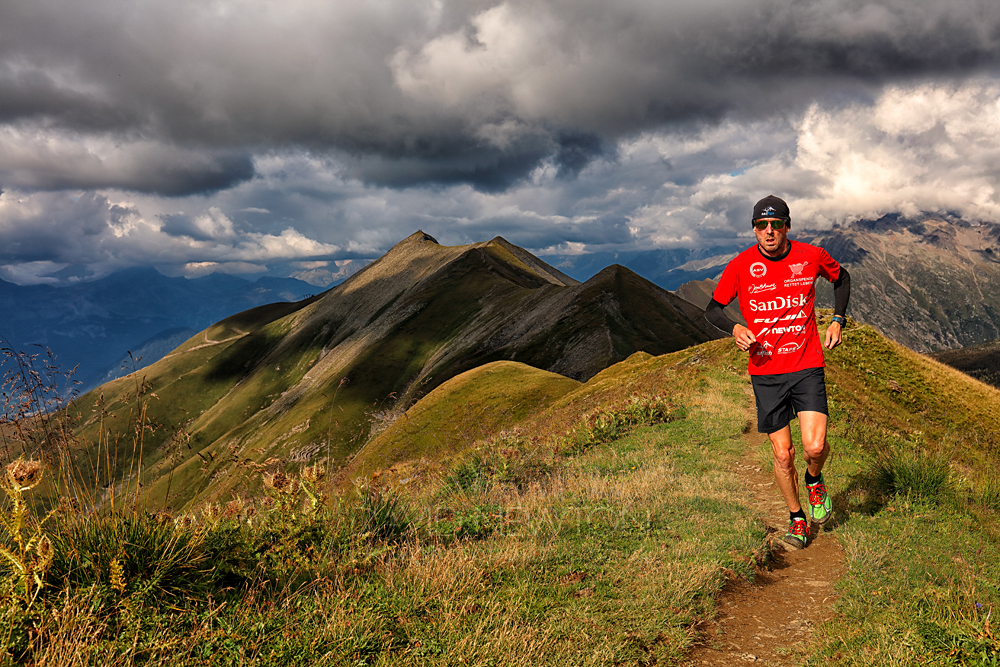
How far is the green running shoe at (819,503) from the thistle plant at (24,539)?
334 inches

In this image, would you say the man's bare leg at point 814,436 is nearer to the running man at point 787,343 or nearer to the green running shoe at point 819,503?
the running man at point 787,343

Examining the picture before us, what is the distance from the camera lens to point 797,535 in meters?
7.01

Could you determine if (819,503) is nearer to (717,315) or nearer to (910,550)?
(910,550)

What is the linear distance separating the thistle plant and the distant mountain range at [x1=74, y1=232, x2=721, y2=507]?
3.35 ft

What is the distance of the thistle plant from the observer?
11.6 feet

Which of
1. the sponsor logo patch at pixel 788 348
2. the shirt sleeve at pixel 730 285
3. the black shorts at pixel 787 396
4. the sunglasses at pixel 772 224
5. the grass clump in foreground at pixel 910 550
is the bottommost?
the grass clump in foreground at pixel 910 550

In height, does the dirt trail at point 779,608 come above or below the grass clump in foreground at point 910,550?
below

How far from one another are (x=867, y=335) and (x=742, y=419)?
37.6ft

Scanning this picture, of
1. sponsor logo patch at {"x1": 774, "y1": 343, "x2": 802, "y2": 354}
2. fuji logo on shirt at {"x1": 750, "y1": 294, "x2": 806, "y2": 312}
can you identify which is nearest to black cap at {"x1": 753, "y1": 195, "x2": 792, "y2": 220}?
fuji logo on shirt at {"x1": 750, "y1": 294, "x2": 806, "y2": 312}

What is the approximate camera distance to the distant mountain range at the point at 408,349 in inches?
2675

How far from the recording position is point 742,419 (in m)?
14.2

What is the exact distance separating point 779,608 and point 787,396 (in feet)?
9.24

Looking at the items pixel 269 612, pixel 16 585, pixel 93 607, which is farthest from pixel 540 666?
pixel 16 585

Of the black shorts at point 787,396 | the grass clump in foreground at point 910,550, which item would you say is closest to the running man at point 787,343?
the black shorts at point 787,396
